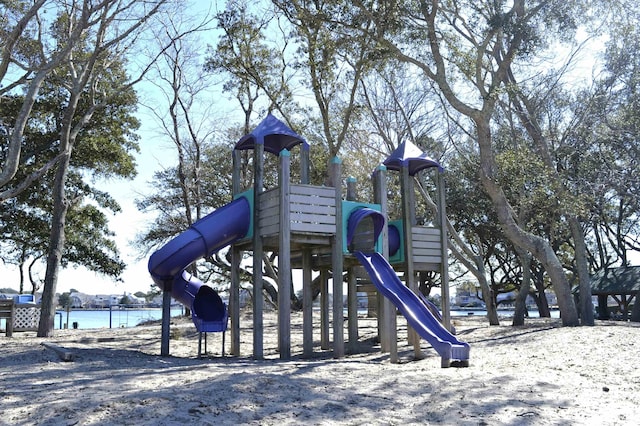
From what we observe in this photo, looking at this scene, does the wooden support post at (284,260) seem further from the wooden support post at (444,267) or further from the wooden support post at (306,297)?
the wooden support post at (444,267)

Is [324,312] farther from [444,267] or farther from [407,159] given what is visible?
[407,159]

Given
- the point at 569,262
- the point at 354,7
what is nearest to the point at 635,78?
the point at 354,7

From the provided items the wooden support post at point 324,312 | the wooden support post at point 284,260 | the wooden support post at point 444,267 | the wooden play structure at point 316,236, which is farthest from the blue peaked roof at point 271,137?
the wooden support post at point 444,267

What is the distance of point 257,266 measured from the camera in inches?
399

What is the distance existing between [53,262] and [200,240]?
719 centimetres

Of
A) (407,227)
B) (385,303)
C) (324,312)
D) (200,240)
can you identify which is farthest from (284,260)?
(324,312)

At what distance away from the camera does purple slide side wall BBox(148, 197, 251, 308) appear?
32.3 feet

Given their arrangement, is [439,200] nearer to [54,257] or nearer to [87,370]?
[87,370]

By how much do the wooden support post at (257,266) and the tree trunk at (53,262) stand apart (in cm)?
726

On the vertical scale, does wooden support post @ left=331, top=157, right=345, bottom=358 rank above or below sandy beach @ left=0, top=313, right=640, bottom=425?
above

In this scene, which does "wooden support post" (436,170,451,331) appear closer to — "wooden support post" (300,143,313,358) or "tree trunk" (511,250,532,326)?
"wooden support post" (300,143,313,358)

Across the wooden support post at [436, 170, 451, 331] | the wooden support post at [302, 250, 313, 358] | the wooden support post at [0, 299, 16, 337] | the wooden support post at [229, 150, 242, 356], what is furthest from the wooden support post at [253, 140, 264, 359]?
the wooden support post at [0, 299, 16, 337]

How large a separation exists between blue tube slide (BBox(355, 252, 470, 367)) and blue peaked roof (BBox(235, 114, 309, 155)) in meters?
2.72

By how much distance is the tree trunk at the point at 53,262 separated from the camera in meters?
14.5
